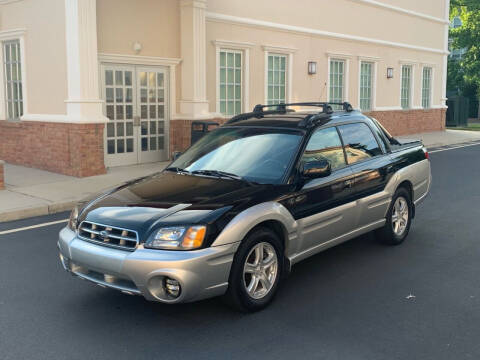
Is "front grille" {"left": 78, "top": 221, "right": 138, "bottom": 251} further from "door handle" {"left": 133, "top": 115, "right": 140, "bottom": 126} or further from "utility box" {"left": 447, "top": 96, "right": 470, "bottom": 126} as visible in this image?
"utility box" {"left": 447, "top": 96, "right": 470, "bottom": 126}

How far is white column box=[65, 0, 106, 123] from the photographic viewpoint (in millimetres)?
11547

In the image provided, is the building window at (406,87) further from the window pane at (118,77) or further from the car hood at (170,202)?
the car hood at (170,202)

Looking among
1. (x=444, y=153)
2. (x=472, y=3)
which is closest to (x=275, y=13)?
(x=444, y=153)

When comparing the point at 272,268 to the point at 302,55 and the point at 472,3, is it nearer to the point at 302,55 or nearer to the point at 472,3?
the point at 302,55

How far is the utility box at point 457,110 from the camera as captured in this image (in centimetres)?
3022

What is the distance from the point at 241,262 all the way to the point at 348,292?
1.28 metres

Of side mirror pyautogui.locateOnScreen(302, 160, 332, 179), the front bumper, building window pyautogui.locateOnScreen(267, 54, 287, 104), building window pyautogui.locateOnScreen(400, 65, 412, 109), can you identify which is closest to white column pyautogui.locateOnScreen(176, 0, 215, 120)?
building window pyautogui.locateOnScreen(267, 54, 287, 104)

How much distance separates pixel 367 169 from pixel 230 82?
10.3 m

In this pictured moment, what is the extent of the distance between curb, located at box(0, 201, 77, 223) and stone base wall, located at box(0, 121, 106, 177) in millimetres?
2784

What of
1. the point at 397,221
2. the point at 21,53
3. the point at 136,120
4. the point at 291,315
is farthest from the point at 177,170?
the point at 21,53

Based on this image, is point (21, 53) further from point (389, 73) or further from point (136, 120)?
point (389, 73)

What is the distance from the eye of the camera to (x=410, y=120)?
24.1 m

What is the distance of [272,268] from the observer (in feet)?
16.1

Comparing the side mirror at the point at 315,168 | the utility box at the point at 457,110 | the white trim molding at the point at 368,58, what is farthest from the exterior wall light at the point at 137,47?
the utility box at the point at 457,110
